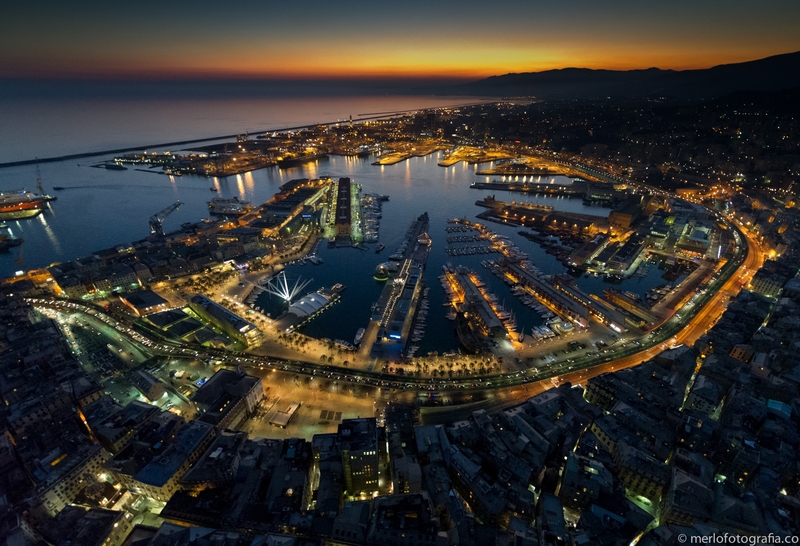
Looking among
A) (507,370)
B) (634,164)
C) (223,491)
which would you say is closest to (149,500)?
(223,491)

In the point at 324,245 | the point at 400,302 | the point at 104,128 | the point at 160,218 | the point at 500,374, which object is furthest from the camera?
the point at 104,128

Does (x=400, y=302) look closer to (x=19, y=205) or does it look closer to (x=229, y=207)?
(x=229, y=207)

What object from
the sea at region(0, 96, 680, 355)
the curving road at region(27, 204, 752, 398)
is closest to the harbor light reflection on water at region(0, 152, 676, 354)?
the sea at region(0, 96, 680, 355)

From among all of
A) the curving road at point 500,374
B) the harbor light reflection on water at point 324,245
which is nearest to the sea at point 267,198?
the harbor light reflection on water at point 324,245

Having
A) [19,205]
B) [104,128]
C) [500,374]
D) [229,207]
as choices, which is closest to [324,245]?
[229,207]

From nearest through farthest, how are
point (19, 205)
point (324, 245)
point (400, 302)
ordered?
point (400, 302) → point (324, 245) → point (19, 205)

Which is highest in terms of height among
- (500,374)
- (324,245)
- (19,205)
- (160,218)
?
(19,205)

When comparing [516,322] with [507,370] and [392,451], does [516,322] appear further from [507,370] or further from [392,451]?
[392,451]
